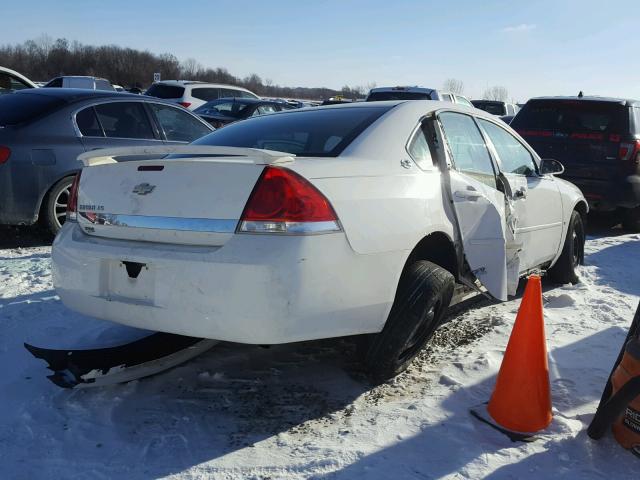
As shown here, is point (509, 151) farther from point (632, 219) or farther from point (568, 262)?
point (632, 219)

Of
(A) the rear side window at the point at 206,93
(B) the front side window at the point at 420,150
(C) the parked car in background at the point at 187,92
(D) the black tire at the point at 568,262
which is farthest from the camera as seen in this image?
(A) the rear side window at the point at 206,93

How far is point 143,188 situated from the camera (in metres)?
2.75

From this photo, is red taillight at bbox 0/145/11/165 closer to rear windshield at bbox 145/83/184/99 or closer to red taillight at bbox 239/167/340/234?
red taillight at bbox 239/167/340/234

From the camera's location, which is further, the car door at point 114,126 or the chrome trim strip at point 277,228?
the car door at point 114,126

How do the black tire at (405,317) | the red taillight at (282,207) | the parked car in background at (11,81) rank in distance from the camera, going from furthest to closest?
the parked car in background at (11,81) → the black tire at (405,317) → the red taillight at (282,207)

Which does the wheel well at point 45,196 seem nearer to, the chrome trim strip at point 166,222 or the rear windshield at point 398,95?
the chrome trim strip at point 166,222

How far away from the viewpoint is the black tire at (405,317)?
2986 millimetres

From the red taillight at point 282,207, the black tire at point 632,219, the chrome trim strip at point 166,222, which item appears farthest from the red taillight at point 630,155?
the chrome trim strip at point 166,222

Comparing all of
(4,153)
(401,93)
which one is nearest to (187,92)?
(401,93)

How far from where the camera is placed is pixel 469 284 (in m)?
3.56

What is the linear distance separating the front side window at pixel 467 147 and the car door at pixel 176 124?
3672 mm

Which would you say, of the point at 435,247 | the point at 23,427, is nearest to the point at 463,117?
the point at 435,247

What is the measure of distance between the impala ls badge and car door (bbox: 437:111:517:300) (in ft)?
5.20

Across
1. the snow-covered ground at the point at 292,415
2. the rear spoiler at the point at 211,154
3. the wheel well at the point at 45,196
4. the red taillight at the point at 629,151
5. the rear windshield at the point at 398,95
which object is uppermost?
the rear windshield at the point at 398,95
